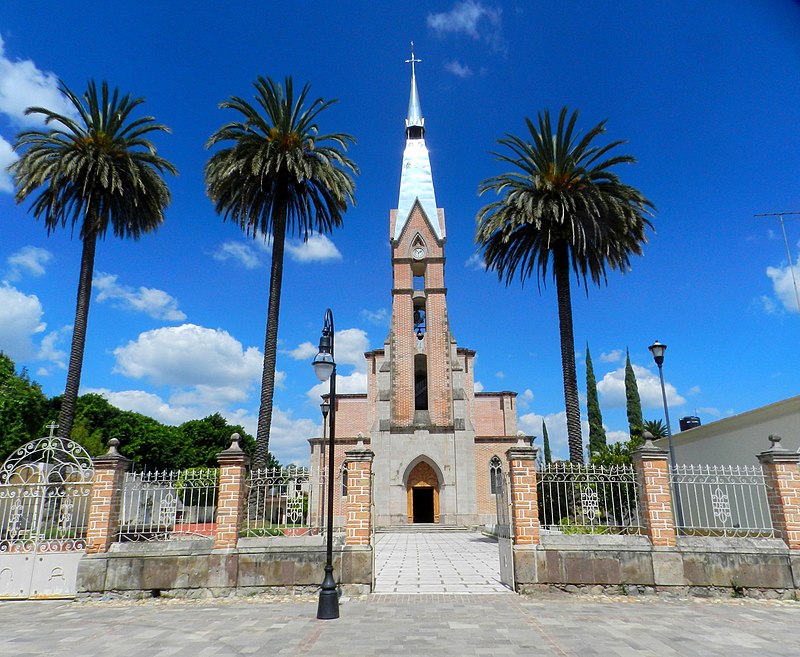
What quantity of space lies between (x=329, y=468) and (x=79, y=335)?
12770 millimetres

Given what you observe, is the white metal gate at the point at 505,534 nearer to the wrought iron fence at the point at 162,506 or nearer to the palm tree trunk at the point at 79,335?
the wrought iron fence at the point at 162,506

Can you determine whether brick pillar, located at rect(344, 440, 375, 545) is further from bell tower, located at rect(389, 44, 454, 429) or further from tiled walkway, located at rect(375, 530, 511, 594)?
bell tower, located at rect(389, 44, 454, 429)

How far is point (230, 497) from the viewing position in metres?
10.5

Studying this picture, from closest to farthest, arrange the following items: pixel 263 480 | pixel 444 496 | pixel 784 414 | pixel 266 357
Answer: pixel 263 480 < pixel 784 414 < pixel 266 357 < pixel 444 496

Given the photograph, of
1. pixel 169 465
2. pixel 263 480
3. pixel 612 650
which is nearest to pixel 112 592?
pixel 263 480

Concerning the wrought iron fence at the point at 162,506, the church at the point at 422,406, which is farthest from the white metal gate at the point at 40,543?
the church at the point at 422,406

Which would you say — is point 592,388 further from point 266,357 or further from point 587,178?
point 266,357

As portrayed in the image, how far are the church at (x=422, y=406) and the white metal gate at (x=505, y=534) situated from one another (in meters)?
17.4

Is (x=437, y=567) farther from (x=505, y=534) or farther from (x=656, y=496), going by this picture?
(x=656, y=496)

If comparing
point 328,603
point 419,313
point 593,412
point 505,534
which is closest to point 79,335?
point 328,603

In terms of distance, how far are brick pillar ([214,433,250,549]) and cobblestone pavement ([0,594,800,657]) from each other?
1.18 metres

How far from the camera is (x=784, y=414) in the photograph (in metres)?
14.2

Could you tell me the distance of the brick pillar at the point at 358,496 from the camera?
1038cm

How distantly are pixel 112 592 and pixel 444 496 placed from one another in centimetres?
2275
